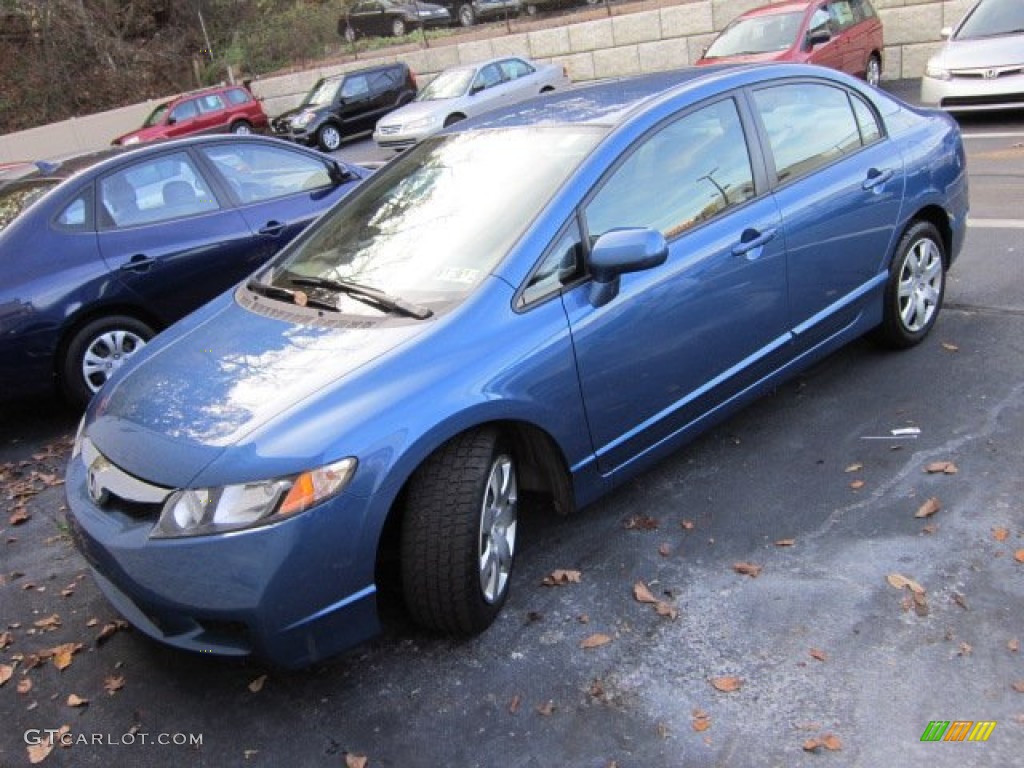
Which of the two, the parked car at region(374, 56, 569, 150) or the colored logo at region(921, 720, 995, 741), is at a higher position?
the parked car at region(374, 56, 569, 150)

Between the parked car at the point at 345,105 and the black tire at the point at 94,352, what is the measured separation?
14.6 meters

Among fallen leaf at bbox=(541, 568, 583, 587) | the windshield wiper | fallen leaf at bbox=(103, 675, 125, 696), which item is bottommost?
fallen leaf at bbox=(541, 568, 583, 587)

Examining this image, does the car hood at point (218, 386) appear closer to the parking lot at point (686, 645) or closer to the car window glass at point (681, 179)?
the parking lot at point (686, 645)

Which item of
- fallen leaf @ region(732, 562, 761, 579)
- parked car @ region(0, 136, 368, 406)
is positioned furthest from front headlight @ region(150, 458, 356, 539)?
parked car @ region(0, 136, 368, 406)

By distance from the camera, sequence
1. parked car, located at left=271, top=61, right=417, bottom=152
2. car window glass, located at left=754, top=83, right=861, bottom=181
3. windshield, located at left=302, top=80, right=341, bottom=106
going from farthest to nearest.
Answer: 1. windshield, located at left=302, top=80, right=341, bottom=106
2. parked car, located at left=271, top=61, right=417, bottom=152
3. car window glass, located at left=754, top=83, right=861, bottom=181

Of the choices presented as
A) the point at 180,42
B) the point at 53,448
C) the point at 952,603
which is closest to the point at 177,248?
the point at 53,448

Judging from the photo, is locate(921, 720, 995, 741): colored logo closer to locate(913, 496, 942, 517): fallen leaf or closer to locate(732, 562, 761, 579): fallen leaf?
locate(732, 562, 761, 579): fallen leaf

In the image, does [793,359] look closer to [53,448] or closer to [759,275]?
[759,275]

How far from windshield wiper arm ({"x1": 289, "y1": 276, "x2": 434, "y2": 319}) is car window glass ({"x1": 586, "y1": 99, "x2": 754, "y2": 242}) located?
720 millimetres

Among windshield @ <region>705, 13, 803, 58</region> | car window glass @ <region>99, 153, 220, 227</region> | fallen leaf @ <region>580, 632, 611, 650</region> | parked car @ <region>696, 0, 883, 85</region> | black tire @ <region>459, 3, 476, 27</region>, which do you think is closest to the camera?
fallen leaf @ <region>580, 632, 611, 650</region>

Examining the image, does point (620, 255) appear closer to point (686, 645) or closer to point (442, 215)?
point (442, 215)

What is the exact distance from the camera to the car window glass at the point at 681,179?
11.8 ft

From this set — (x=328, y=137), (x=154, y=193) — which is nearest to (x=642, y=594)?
(x=154, y=193)

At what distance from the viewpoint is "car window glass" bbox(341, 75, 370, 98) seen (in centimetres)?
2016
